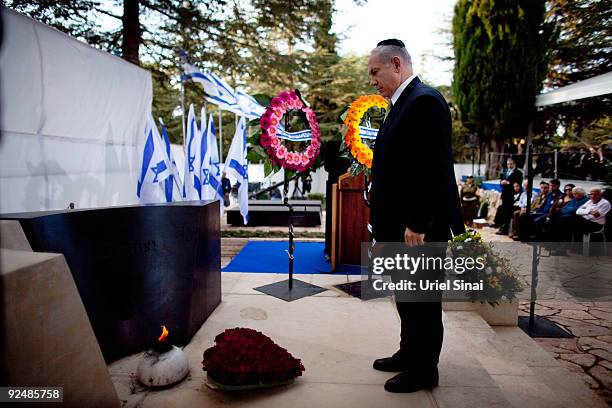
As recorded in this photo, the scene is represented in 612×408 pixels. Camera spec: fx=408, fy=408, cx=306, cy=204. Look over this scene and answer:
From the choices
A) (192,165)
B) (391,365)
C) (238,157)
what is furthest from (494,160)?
(391,365)

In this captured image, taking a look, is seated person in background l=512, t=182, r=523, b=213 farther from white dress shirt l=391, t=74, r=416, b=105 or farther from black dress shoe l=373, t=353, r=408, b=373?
white dress shirt l=391, t=74, r=416, b=105

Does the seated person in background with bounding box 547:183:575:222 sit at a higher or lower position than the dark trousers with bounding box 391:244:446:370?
higher

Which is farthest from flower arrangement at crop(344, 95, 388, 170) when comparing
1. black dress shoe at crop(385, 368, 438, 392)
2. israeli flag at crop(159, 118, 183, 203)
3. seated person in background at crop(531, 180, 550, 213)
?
seated person in background at crop(531, 180, 550, 213)

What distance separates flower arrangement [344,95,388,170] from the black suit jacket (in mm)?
2433

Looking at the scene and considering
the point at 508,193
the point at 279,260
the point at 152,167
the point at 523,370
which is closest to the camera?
the point at 523,370

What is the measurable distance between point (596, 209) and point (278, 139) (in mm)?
6128

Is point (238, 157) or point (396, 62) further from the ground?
point (396, 62)

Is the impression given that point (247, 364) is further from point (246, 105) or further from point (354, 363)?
point (246, 105)

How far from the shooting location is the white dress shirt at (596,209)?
730 cm

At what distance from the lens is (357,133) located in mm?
4875

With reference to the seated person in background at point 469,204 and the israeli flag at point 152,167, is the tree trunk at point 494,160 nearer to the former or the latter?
the seated person in background at point 469,204

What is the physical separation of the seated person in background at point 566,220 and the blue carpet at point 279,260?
457 centimetres

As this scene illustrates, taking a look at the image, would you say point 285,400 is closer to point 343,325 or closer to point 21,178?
point 343,325

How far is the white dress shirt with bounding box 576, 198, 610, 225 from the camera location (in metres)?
7.30
